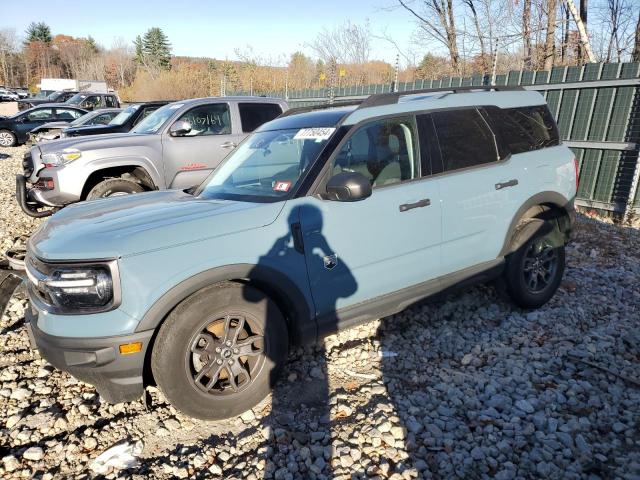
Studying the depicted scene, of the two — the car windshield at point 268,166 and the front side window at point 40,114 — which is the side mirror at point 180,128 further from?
the front side window at point 40,114

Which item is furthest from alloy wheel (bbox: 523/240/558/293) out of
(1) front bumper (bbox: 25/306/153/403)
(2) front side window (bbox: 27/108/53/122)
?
(2) front side window (bbox: 27/108/53/122)

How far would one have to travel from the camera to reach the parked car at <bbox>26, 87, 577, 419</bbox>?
8.12ft

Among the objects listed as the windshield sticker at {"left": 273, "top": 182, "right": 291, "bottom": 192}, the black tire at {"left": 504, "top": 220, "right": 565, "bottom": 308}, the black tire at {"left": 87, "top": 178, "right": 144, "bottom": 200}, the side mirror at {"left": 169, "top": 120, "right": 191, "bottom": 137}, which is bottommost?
the black tire at {"left": 504, "top": 220, "right": 565, "bottom": 308}

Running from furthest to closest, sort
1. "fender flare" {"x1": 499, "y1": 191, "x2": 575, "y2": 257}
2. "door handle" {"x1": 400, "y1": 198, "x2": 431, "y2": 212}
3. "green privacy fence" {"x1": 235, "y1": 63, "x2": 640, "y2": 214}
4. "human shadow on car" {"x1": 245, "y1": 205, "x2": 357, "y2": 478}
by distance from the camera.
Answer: "green privacy fence" {"x1": 235, "y1": 63, "x2": 640, "y2": 214}
"fender flare" {"x1": 499, "y1": 191, "x2": 575, "y2": 257}
"door handle" {"x1": 400, "y1": 198, "x2": 431, "y2": 212}
"human shadow on car" {"x1": 245, "y1": 205, "x2": 357, "y2": 478}

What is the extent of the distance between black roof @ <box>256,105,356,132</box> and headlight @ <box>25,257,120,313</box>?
1784 millimetres

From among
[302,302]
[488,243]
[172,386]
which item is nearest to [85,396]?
[172,386]

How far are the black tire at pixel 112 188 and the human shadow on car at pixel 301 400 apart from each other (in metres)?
4.34

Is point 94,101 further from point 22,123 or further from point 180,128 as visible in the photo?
point 180,128

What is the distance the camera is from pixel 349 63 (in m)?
20.3

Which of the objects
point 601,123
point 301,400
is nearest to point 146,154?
point 301,400

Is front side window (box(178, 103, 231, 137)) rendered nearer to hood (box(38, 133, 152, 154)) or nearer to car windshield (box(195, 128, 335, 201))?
hood (box(38, 133, 152, 154))

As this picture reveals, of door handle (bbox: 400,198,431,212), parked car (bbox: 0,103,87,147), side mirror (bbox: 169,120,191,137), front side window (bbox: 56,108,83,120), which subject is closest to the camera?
door handle (bbox: 400,198,431,212)

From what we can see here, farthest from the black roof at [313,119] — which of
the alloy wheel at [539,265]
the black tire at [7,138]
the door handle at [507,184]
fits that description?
the black tire at [7,138]

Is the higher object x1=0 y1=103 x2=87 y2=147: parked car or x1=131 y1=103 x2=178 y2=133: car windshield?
x1=131 y1=103 x2=178 y2=133: car windshield
